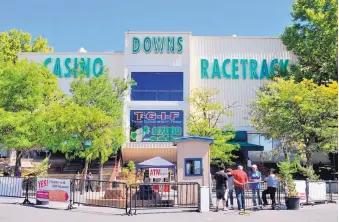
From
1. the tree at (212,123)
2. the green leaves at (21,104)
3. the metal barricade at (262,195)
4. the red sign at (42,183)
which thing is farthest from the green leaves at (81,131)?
the metal barricade at (262,195)

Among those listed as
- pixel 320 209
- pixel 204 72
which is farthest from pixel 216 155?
pixel 320 209

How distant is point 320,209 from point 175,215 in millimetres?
5846

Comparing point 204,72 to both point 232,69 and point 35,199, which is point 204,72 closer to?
point 232,69

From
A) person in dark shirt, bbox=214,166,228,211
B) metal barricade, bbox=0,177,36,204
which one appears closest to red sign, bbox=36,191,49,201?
metal barricade, bbox=0,177,36,204

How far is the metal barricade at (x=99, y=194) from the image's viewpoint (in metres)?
15.9

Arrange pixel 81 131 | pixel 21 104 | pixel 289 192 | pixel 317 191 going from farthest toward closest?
pixel 21 104 < pixel 81 131 < pixel 317 191 < pixel 289 192

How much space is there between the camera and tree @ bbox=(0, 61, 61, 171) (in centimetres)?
2416

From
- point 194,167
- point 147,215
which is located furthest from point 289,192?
point 147,215

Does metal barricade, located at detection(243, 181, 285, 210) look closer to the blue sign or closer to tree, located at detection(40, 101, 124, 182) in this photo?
tree, located at detection(40, 101, 124, 182)

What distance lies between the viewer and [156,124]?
35688 mm

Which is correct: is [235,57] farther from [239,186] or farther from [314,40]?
[239,186]

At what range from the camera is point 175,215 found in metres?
13.5

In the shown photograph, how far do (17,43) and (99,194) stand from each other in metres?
33.9

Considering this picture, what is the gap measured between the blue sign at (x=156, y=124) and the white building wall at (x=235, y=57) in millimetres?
3789
